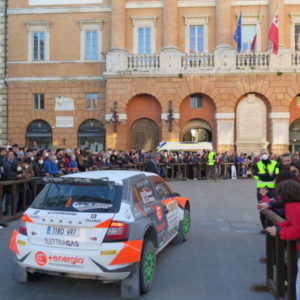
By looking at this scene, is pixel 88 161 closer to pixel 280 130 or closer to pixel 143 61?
pixel 143 61

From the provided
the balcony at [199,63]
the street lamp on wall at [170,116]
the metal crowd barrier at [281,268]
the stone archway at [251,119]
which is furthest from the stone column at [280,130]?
the metal crowd barrier at [281,268]

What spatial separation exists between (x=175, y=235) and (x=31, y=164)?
6547 mm

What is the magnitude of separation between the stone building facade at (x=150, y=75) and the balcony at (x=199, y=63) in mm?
70

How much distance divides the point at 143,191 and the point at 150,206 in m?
0.26

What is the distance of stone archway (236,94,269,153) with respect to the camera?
84.0 feet

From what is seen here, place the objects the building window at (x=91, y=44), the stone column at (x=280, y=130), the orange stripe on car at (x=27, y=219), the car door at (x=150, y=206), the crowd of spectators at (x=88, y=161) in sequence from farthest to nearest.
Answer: the building window at (x=91, y=44)
the stone column at (x=280, y=130)
the crowd of spectators at (x=88, y=161)
the car door at (x=150, y=206)
the orange stripe on car at (x=27, y=219)

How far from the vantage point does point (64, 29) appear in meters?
27.5

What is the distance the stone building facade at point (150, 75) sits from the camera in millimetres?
25078

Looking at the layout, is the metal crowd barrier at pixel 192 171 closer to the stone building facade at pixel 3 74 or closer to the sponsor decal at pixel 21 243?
the stone building facade at pixel 3 74

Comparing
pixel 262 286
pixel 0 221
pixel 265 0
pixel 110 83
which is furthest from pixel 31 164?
pixel 265 0

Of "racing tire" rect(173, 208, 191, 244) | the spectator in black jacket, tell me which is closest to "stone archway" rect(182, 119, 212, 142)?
the spectator in black jacket

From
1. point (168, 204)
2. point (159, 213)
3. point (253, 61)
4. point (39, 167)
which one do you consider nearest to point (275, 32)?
point (253, 61)

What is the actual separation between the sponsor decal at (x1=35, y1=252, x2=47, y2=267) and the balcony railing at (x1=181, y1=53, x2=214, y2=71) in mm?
22006

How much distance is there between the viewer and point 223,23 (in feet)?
84.5
